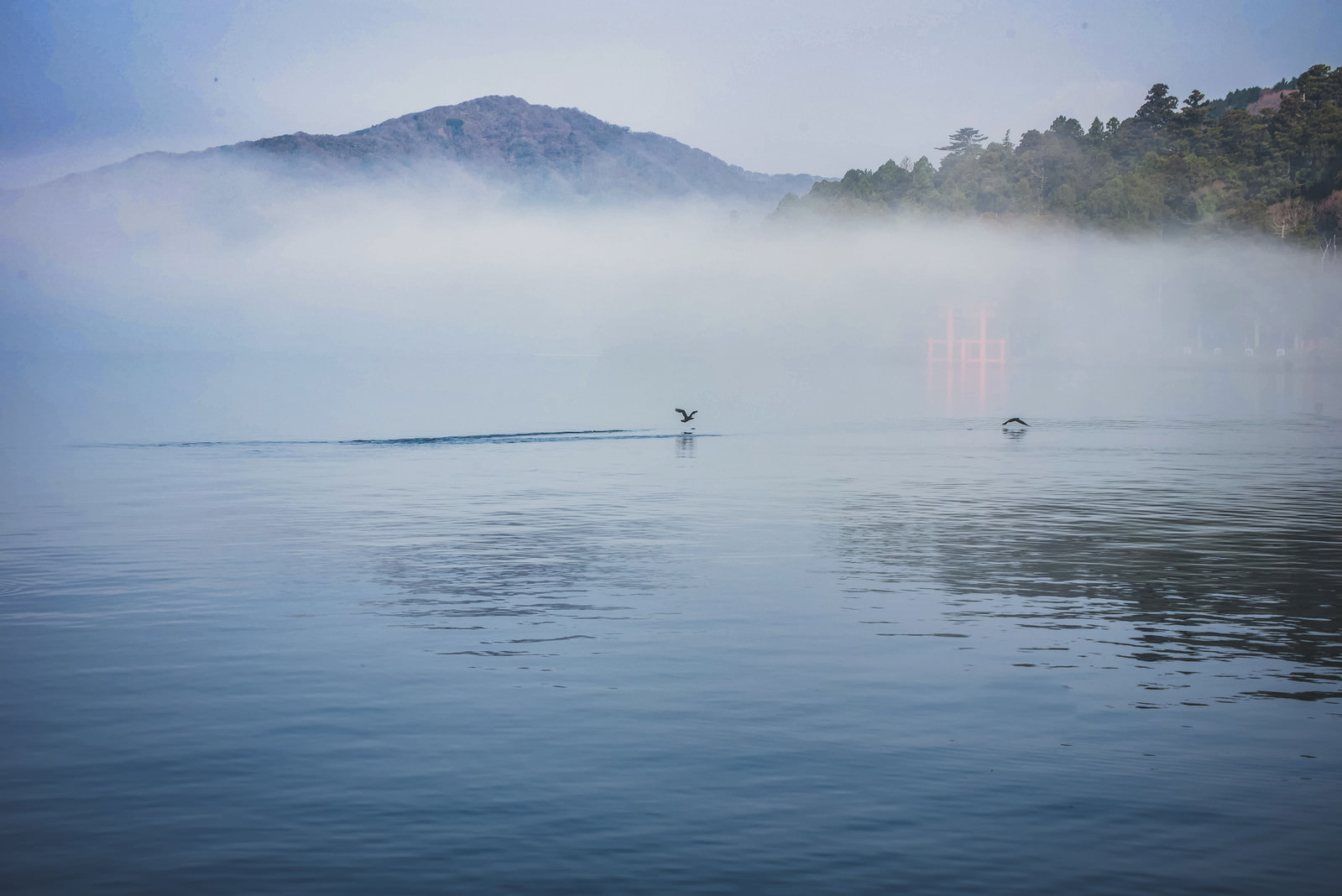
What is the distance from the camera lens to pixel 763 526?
40031 millimetres

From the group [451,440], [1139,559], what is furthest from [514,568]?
[451,440]

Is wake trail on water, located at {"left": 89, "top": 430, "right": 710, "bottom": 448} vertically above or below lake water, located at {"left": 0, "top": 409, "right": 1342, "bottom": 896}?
above

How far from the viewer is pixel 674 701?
1944 centimetres

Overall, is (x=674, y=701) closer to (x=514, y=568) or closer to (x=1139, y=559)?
(x=514, y=568)

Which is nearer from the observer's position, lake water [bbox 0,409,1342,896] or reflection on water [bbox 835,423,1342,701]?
lake water [bbox 0,409,1342,896]

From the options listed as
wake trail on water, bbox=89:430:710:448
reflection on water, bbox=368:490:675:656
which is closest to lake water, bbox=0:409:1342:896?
reflection on water, bbox=368:490:675:656

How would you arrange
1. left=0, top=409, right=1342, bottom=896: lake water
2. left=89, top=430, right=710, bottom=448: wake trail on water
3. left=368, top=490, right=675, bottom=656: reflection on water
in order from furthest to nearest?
left=89, top=430, right=710, bottom=448: wake trail on water → left=368, top=490, right=675, bottom=656: reflection on water → left=0, top=409, right=1342, bottom=896: lake water

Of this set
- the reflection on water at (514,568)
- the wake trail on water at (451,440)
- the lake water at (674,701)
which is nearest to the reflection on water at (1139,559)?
the lake water at (674,701)

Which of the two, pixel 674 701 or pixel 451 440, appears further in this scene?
pixel 451 440

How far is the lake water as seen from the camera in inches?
536

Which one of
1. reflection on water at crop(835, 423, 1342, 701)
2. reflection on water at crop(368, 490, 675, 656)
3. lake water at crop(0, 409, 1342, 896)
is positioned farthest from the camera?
reflection on water at crop(368, 490, 675, 656)

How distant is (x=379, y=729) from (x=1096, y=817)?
9.29 metres

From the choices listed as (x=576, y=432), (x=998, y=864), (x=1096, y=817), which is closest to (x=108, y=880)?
(x=998, y=864)

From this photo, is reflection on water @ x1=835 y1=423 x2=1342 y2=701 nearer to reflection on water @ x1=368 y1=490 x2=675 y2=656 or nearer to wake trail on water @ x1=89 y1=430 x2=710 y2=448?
reflection on water @ x1=368 y1=490 x2=675 y2=656
